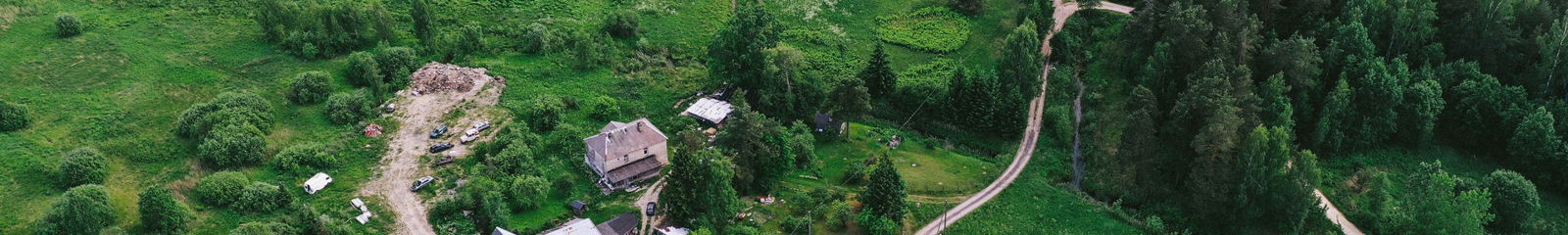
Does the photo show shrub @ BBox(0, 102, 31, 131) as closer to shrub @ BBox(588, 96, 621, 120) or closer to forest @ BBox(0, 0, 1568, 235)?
forest @ BBox(0, 0, 1568, 235)

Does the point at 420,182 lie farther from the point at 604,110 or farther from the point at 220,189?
the point at 604,110

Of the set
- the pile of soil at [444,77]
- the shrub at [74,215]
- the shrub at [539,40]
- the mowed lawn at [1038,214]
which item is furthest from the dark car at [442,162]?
the mowed lawn at [1038,214]

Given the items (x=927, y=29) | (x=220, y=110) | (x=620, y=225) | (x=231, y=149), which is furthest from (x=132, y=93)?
(x=927, y=29)

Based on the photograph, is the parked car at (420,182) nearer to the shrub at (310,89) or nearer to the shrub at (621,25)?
the shrub at (310,89)

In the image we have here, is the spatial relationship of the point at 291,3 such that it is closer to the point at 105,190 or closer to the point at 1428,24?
the point at 105,190

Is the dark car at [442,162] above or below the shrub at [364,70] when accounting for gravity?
below

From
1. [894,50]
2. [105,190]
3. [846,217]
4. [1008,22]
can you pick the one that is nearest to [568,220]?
[846,217]
